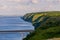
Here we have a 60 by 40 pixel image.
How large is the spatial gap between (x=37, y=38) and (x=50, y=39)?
4.24 meters

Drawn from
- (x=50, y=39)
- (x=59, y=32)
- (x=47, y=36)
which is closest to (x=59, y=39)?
(x=50, y=39)

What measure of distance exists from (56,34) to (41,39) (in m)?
4.74

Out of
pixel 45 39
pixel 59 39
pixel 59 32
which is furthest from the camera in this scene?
pixel 59 32

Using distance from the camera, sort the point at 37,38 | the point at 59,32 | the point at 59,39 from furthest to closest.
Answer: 1. the point at 59,32
2. the point at 37,38
3. the point at 59,39

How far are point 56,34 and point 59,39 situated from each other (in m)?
7.86

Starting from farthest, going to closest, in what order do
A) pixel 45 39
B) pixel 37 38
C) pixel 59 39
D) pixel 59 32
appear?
1. pixel 59 32
2. pixel 37 38
3. pixel 45 39
4. pixel 59 39

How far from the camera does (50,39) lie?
42500 millimetres

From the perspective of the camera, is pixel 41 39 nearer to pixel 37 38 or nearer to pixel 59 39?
pixel 37 38

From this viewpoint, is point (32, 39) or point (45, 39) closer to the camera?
point (45, 39)

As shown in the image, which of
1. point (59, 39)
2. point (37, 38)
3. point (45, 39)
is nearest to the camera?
point (59, 39)

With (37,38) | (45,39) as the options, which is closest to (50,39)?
(45,39)

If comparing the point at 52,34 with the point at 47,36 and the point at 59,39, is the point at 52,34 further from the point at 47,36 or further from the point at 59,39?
the point at 59,39

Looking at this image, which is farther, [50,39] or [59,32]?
[59,32]

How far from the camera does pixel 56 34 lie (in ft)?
159
